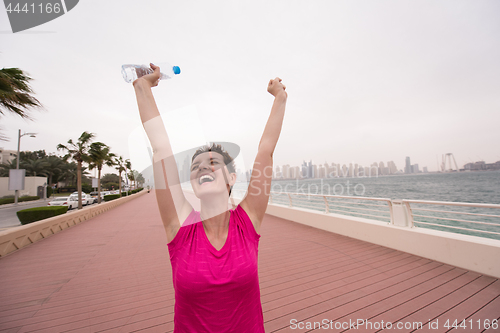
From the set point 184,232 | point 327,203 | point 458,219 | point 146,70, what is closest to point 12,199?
point 327,203

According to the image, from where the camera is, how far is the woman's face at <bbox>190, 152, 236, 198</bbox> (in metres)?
1.10

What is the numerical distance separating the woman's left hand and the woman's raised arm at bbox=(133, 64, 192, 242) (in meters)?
0.70

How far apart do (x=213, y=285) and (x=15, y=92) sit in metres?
6.60

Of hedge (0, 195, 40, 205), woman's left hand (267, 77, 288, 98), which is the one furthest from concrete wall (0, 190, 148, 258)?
hedge (0, 195, 40, 205)

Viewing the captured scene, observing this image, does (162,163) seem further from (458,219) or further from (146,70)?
(458,219)

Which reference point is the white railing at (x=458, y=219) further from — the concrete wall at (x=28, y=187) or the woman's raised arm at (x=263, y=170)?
→ the concrete wall at (x=28, y=187)

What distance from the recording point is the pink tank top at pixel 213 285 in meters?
0.94

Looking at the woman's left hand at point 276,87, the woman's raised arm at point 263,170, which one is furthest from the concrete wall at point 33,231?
the woman's left hand at point 276,87

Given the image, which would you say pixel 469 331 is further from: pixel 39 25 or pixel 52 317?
pixel 39 25

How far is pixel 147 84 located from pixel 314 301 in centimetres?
333

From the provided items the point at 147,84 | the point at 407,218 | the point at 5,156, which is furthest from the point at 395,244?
the point at 5,156

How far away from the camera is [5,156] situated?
64625 millimetres

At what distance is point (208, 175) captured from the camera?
112cm

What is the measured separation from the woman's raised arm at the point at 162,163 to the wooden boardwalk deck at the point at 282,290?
227 cm
